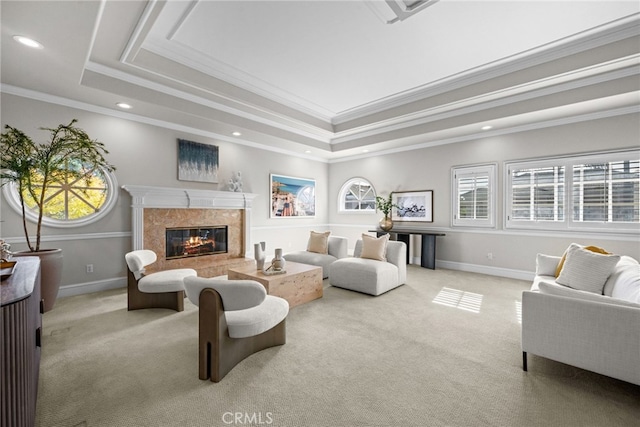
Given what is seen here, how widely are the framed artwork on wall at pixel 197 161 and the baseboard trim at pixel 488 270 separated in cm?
498

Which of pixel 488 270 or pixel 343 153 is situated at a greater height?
pixel 343 153

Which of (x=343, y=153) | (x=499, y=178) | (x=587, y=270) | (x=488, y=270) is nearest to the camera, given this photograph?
(x=587, y=270)

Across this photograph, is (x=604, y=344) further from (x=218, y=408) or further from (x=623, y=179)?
(x=623, y=179)

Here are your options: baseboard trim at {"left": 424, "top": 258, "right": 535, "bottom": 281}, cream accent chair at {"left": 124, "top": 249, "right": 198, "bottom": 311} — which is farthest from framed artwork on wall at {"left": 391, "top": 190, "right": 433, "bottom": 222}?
cream accent chair at {"left": 124, "top": 249, "right": 198, "bottom": 311}

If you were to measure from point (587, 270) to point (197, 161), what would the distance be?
18.5ft

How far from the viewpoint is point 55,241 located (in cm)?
388

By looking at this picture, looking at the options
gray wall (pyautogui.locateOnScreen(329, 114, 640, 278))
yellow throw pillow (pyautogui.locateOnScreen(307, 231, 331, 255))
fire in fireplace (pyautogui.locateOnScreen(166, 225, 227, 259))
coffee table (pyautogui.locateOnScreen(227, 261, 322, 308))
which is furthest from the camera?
yellow throw pillow (pyautogui.locateOnScreen(307, 231, 331, 255))

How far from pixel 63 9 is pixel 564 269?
509 centimetres

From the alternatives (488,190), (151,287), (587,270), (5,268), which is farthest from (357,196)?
(5,268)

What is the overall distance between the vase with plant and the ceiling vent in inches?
160

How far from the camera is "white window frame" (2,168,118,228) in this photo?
3.56 metres

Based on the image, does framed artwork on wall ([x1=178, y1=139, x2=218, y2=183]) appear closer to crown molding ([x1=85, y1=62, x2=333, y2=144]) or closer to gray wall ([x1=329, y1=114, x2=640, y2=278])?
crown molding ([x1=85, y1=62, x2=333, y2=144])

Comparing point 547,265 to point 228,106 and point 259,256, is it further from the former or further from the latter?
point 228,106

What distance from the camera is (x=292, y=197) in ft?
23.2
